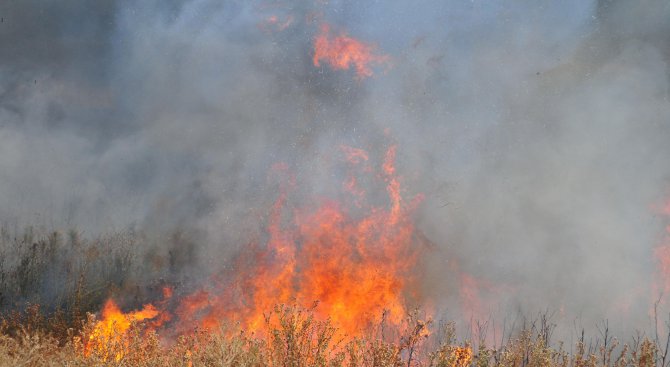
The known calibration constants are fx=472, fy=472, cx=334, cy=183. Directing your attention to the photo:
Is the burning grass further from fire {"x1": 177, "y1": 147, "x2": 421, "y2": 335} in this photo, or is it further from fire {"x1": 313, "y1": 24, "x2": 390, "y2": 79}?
fire {"x1": 313, "y1": 24, "x2": 390, "y2": 79}

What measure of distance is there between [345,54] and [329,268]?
5826 millimetres

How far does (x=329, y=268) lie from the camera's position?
1135cm

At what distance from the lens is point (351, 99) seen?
1282cm

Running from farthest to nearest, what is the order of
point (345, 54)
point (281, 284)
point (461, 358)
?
point (345, 54) < point (281, 284) < point (461, 358)

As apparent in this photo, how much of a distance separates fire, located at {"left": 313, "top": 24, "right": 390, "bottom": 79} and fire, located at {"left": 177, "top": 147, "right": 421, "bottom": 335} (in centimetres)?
239

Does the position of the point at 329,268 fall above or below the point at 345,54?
below

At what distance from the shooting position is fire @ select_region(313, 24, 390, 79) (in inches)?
505

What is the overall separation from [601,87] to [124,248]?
46.0 ft

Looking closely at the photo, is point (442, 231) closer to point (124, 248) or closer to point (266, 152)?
point (266, 152)

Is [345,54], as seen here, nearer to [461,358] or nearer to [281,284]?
[281,284]

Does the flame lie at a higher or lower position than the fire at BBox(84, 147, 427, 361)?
lower

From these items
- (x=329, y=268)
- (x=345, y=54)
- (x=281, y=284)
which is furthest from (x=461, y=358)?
(x=345, y=54)

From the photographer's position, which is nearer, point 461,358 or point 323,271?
point 461,358

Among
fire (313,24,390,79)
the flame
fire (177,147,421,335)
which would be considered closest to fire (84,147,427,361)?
fire (177,147,421,335)
